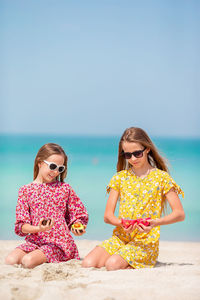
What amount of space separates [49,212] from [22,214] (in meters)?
0.26

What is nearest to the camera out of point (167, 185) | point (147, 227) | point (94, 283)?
point (94, 283)

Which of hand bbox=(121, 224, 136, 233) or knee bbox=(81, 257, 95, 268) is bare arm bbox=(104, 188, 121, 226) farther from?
knee bbox=(81, 257, 95, 268)

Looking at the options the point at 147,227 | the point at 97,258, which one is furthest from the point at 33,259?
the point at 147,227

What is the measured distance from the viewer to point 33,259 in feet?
14.8

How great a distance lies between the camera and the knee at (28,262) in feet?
14.6

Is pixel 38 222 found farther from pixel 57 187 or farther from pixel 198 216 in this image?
pixel 198 216

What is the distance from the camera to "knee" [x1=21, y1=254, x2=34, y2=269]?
14.6 feet

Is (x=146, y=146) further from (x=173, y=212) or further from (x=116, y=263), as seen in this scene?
(x=116, y=263)

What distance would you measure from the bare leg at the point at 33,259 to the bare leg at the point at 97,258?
1.27ft

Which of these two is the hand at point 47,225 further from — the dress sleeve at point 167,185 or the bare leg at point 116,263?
the dress sleeve at point 167,185

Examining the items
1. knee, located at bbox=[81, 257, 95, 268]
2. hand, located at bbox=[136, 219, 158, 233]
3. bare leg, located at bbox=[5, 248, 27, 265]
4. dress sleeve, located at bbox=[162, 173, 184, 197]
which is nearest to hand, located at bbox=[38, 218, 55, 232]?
bare leg, located at bbox=[5, 248, 27, 265]

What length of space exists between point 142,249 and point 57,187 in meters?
1.04

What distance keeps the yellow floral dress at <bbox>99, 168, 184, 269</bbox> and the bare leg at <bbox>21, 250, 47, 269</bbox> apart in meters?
0.61

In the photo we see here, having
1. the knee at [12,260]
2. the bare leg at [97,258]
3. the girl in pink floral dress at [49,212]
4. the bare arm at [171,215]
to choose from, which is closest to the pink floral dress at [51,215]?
the girl in pink floral dress at [49,212]
